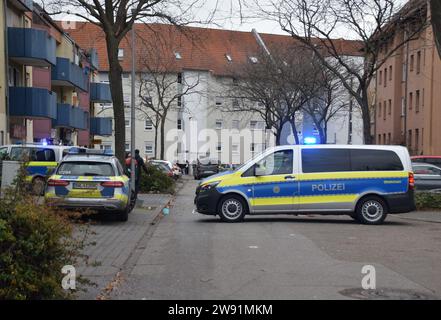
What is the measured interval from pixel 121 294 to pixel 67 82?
112 feet

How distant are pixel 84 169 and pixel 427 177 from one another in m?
14.3

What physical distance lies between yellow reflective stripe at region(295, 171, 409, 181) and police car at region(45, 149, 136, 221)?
434cm

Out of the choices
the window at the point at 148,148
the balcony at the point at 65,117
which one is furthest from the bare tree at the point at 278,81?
the window at the point at 148,148

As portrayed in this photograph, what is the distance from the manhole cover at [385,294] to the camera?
7246 millimetres

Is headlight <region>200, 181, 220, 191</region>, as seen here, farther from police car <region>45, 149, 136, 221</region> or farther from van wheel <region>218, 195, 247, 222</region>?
police car <region>45, 149, 136, 221</region>

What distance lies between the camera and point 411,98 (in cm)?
4866

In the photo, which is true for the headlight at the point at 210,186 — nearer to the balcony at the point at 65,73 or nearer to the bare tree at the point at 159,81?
the bare tree at the point at 159,81

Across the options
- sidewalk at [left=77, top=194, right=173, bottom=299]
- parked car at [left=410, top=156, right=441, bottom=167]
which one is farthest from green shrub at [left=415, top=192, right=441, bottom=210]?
parked car at [left=410, top=156, right=441, bottom=167]

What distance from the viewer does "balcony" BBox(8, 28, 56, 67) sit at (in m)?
30.3

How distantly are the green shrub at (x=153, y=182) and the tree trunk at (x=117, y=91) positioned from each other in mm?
Result: 4874

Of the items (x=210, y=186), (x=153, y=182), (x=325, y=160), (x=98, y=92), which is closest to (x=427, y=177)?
(x=325, y=160)

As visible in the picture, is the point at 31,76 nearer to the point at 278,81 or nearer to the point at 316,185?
the point at 278,81

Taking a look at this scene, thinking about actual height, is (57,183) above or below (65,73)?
below
